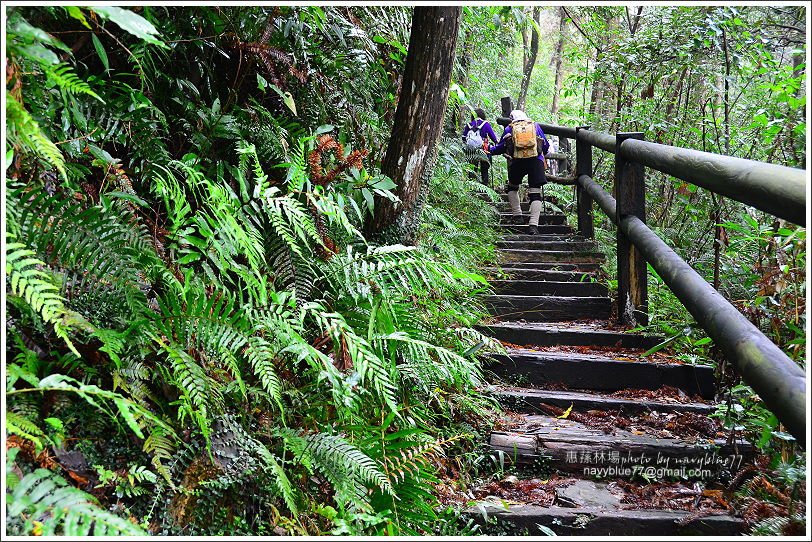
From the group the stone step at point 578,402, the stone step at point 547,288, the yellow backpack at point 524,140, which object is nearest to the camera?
the stone step at point 578,402

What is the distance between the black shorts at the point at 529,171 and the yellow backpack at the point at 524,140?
0.34ft

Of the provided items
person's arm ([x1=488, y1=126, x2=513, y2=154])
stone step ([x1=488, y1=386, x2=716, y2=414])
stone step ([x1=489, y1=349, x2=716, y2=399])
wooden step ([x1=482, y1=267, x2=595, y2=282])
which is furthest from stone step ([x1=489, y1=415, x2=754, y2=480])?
person's arm ([x1=488, y1=126, x2=513, y2=154])

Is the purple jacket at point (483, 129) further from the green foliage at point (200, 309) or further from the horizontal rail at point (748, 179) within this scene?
the horizontal rail at point (748, 179)

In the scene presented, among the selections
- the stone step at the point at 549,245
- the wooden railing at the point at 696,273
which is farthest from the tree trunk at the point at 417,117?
the stone step at the point at 549,245

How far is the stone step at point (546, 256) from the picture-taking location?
6207mm

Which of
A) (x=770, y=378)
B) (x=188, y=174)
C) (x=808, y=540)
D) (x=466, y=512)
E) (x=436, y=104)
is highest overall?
(x=436, y=104)

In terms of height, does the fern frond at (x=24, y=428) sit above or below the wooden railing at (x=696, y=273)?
below

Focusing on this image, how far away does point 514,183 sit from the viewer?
8.38 m

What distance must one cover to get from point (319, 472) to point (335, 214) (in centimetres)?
117

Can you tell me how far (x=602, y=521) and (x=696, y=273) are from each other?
4.12ft

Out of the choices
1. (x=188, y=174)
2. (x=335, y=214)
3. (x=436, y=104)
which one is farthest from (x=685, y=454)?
(x=188, y=174)

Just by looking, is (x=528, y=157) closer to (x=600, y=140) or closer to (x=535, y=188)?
(x=535, y=188)

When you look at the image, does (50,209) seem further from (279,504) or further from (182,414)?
(279,504)

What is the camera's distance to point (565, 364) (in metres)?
3.95
